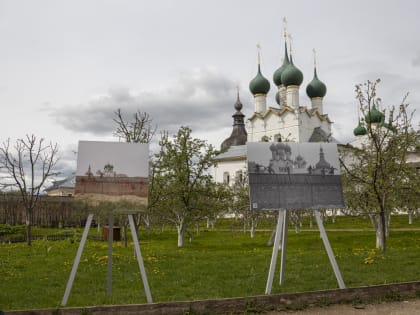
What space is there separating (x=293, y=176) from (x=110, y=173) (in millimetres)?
4462

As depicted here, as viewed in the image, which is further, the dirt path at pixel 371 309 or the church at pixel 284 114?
the church at pixel 284 114

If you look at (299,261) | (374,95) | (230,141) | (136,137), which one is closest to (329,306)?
(299,261)

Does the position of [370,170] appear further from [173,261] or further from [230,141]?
[230,141]

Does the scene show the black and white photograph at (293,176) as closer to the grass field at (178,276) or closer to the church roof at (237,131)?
the grass field at (178,276)

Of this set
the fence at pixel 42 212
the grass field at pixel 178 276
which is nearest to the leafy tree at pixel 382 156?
the grass field at pixel 178 276

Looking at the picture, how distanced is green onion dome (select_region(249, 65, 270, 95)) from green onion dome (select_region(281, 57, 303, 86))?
20.6 ft

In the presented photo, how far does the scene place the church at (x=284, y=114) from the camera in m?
64.7

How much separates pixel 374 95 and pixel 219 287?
34.3ft

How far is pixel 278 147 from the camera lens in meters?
11.1

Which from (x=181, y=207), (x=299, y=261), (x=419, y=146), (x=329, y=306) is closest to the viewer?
(x=329, y=306)

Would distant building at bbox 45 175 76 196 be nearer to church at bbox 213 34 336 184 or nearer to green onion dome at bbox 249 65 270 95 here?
church at bbox 213 34 336 184

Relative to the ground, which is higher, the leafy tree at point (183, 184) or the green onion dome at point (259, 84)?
the green onion dome at point (259, 84)

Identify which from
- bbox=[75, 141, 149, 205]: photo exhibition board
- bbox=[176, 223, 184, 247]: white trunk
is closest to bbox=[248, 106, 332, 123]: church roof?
bbox=[176, 223, 184, 247]: white trunk

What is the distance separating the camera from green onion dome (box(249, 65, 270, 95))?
69.6 m
